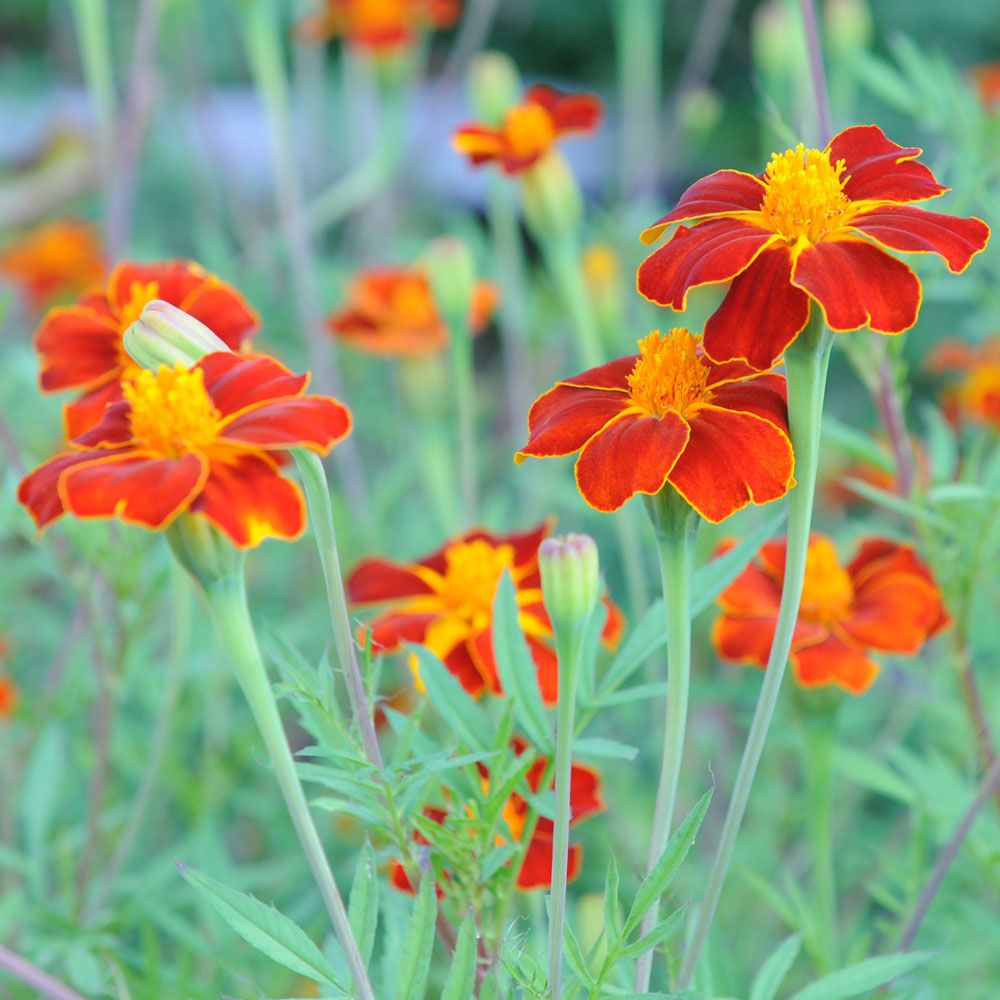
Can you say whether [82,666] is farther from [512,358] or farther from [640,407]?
[640,407]

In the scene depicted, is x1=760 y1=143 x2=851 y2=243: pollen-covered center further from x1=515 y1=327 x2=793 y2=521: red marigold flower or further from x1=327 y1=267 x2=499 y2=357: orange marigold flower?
x1=327 y1=267 x2=499 y2=357: orange marigold flower

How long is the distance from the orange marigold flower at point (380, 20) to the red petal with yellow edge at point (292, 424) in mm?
1029

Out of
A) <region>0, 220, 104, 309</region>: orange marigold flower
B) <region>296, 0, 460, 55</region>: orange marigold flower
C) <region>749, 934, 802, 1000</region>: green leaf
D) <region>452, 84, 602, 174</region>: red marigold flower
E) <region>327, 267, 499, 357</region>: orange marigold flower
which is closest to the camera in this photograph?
<region>749, 934, 802, 1000</region>: green leaf

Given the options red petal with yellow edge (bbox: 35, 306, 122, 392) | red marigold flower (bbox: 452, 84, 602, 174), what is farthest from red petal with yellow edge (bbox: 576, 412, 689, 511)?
red marigold flower (bbox: 452, 84, 602, 174)

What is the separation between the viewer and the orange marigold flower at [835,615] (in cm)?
67

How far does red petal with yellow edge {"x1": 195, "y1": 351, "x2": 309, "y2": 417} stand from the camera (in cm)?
49

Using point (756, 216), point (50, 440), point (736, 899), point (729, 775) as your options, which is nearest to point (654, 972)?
point (736, 899)

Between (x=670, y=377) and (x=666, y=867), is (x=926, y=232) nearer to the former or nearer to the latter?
(x=670, y=377)

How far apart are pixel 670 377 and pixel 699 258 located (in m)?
0.05

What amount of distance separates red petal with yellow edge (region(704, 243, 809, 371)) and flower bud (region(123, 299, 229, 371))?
0.61ft

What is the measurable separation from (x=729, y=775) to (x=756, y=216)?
0.69m

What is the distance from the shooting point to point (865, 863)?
38.9 inches

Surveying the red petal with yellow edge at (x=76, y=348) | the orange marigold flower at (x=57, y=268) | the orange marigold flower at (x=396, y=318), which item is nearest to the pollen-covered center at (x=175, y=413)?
the red petal with yellow edge at (x=76, y=348)

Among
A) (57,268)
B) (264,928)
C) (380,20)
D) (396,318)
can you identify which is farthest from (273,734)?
(57,268)
